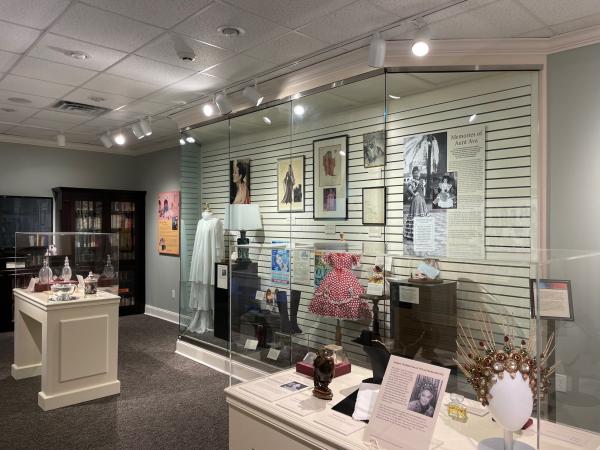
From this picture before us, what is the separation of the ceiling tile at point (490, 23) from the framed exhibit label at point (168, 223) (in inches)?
193

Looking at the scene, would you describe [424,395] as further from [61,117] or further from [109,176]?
[109,176]

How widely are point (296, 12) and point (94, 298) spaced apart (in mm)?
2804

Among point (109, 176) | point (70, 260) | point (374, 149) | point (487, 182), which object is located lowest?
point (70, 260)

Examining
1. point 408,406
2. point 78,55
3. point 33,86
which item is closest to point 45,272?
point 33,86

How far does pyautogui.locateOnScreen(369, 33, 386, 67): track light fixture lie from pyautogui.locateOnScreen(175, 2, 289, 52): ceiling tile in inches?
22.9

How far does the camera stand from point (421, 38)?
292 cm

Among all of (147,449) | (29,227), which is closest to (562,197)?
(147,449)

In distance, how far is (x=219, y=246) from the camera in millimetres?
5262

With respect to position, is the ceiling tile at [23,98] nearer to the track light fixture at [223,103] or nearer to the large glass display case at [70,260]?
the large glass display case at [70,260]

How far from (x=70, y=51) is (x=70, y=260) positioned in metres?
1.88

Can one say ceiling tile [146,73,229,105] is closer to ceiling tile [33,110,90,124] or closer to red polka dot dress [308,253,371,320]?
ceiling tile [33,110,90,124]

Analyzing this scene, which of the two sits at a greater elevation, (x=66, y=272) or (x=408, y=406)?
(x=66, y=272)

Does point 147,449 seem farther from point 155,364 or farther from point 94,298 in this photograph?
point 155,364

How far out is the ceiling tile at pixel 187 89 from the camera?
4142 millimetres
